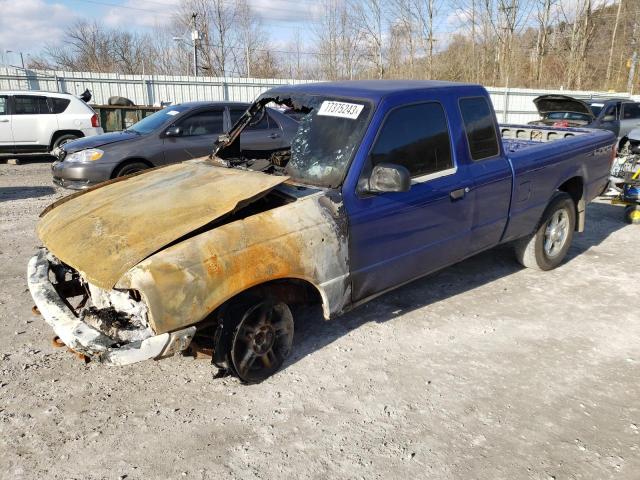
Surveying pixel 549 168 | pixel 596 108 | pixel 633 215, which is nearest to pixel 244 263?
pixel 549 168

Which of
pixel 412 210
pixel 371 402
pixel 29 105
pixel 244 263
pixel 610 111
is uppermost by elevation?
pixel 29 105

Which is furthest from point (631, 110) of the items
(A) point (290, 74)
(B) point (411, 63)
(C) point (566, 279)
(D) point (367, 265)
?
(A) point (290, 74)

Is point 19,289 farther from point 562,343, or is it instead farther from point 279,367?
point 562,343

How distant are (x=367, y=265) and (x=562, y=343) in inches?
68.4

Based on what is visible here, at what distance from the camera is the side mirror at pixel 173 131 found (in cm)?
795

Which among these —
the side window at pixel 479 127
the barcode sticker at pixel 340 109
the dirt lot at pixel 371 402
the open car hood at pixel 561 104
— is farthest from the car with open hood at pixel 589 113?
the barcode sticker at pixel 340 109

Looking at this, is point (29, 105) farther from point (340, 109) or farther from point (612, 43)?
point (612, 43)

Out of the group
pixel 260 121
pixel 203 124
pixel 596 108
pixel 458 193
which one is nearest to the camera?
pixel 458 193

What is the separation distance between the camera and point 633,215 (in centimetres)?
731

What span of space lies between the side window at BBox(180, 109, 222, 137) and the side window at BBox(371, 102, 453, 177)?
17.0 ft

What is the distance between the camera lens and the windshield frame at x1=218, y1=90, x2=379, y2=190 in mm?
3414

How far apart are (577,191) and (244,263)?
4275 millimetres

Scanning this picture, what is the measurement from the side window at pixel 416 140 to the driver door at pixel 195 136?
15.9ft

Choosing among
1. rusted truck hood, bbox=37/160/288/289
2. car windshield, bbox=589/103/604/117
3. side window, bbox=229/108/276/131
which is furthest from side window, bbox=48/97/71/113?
car windshield, bbox=589/103/604/117
